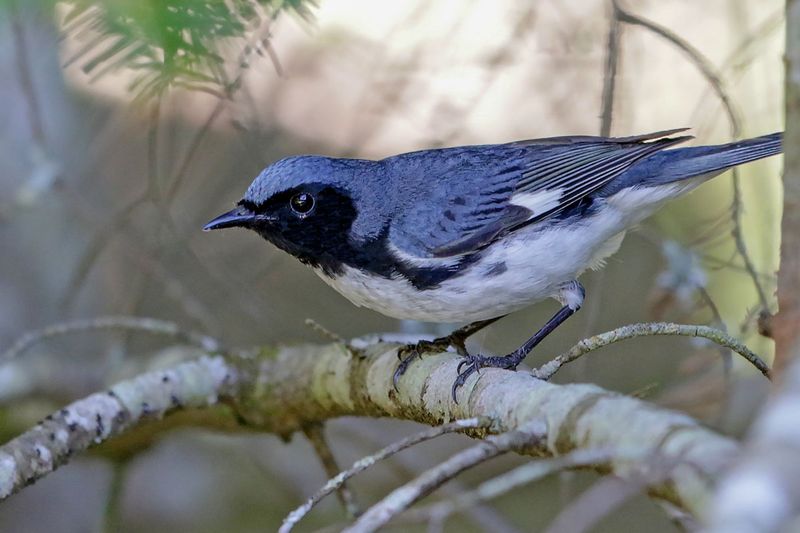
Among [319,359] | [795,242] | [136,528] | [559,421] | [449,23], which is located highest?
[449,23]

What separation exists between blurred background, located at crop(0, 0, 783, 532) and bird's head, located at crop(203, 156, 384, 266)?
51 centimetres

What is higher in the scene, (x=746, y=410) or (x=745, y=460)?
(x=745, y=460)

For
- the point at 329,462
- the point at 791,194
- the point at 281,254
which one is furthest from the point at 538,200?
the point at 281,254

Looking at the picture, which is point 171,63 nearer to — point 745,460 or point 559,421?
point 559,421

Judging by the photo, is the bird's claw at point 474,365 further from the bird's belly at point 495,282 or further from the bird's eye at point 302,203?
the bird's eye at point 302,203

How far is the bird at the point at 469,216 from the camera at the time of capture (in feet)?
9.98

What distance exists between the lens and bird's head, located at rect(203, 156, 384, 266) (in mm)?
3129

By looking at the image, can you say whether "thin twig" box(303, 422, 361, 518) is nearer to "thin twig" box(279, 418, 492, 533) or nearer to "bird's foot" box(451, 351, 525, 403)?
"bird's foot" box(451, 351, 525, 403)

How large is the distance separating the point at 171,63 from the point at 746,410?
11.1ft

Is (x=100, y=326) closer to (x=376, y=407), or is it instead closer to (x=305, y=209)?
(x=305, y=209)

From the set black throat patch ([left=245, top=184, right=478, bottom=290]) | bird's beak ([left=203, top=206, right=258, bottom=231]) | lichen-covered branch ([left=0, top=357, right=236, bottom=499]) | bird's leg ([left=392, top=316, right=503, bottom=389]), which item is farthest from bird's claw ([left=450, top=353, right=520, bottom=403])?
lichen-covered branch ([left=0, top=357, right=236, bottom=499])

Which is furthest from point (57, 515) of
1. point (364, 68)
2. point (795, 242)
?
point (795, 242)

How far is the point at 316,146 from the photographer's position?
5.75 meters

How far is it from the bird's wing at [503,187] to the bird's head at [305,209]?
19 centimetres
